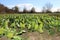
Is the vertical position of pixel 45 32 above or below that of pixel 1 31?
below

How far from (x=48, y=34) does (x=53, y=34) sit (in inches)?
8.9

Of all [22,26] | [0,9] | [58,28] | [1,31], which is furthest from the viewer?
[0,9]

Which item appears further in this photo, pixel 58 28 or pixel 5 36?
pixel 58 28

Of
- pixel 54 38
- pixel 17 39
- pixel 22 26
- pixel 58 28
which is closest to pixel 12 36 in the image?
pixel 17 39

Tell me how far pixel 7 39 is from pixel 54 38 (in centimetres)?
254

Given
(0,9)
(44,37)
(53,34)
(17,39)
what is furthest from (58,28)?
(0,9)

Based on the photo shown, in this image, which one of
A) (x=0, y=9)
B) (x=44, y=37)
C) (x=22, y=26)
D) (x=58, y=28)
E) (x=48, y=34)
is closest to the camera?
(x=44, y=37)

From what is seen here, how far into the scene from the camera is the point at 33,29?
6.83m

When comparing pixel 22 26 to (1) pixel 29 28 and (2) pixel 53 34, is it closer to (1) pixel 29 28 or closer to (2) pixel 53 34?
(1) pixel 29 28

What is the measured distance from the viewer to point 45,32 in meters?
6.77

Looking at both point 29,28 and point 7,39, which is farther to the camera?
→ point 29,28

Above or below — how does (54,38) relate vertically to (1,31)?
below

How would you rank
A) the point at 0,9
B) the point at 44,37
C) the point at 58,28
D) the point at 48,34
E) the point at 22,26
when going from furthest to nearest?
the point at 0,9, the point at 58,28, the point at 22,26, the point at 48,34, the point at 44,37

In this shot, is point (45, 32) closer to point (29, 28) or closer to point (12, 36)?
point (29, 28)
